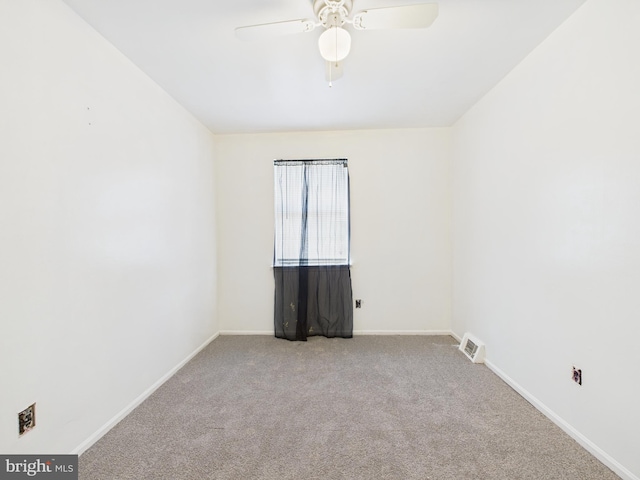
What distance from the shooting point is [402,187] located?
3564mm

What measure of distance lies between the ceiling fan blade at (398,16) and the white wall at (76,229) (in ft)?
5.32

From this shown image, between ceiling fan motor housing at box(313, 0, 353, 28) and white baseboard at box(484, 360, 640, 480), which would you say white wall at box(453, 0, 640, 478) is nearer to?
white baseboard at box(484, 360, 640, 480)

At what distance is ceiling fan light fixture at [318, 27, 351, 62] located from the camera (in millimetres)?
1515

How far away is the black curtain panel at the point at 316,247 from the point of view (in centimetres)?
352

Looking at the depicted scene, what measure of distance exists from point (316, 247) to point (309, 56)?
207 cm

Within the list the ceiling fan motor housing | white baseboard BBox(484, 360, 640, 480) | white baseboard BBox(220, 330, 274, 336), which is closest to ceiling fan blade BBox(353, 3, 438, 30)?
the ceiling fan motor housing

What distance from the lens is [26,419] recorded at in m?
1.33

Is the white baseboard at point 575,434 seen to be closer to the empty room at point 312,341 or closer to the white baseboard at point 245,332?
the empty room at point 312,341

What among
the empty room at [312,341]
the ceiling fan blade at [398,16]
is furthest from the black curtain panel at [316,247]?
the ceiling fan blade at [398,16]

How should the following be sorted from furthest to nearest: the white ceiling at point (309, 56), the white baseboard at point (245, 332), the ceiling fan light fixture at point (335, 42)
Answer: the white baseboard at point (245, 332), the white ceiling at point (309, 56), the ceiling fan light fixture at point (335, 42)

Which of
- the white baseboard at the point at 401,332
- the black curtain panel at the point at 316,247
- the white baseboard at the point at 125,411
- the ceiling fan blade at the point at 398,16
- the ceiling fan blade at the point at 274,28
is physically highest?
the ceiling fan blade at the point at 274,28

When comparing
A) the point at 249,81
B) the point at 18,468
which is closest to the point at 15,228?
the point at 18,468

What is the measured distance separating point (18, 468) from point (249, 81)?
2.72 metres

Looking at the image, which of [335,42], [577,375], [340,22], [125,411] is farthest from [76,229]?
[577,375]
